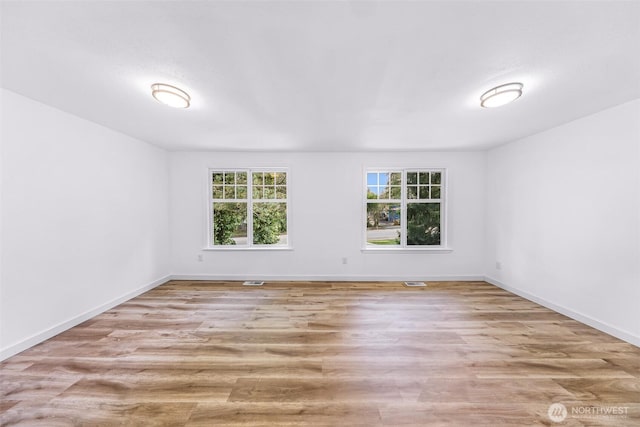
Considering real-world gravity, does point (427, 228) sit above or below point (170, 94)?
below

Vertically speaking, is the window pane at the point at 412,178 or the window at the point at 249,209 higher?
the window pane at the point at 412,178

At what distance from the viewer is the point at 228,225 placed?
15.2 ft

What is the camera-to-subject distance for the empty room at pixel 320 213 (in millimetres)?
1495

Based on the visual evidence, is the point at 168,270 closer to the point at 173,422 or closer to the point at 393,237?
the point at 173,422

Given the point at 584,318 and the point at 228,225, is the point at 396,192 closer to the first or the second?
the point at 584,318

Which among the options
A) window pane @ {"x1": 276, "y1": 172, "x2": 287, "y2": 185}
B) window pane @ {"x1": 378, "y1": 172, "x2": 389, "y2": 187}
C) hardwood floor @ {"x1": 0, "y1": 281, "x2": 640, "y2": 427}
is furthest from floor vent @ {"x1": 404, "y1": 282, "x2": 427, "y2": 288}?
window pane @ {"x1": 276, "y1": 172, "x2": 287, "y2": 185}

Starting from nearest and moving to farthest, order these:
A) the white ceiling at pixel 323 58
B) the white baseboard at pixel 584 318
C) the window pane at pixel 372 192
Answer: the white ceiling at pixel 323 58, the white baseboard at pixel 584 318, the window pane at pixel 372 192

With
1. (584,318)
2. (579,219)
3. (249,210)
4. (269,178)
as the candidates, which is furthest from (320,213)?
(584,318)

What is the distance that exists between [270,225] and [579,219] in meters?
4.43

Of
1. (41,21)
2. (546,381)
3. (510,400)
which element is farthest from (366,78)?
(546,381)

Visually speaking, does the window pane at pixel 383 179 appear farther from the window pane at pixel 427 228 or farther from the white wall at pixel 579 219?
the white wall at pixel 579 219

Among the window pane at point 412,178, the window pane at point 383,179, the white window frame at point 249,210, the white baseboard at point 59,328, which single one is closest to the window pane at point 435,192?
the window pane at point 412,178

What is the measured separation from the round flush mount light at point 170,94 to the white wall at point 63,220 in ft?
4.59

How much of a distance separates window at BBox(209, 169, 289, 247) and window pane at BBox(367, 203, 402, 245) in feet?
5.49
